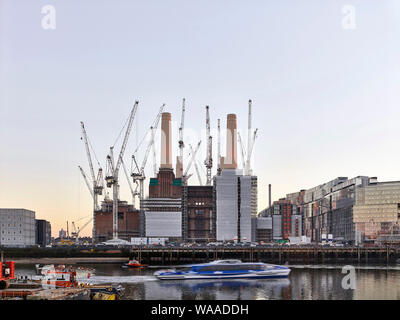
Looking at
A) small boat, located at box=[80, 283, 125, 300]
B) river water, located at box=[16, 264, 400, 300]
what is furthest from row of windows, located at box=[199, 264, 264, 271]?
small boat, located at box=[80, 283, 125, 300]

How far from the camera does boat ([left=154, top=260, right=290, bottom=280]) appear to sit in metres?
97.1

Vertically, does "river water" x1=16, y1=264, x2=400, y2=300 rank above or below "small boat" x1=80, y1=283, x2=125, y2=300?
below

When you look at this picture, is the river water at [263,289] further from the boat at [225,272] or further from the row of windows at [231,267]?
the row of windows at [231,267]

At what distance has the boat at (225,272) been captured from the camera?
97.1 meters

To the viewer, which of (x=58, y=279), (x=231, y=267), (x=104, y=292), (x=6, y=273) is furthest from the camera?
(x=231, y=267)

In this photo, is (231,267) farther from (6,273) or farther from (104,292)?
(6,273)

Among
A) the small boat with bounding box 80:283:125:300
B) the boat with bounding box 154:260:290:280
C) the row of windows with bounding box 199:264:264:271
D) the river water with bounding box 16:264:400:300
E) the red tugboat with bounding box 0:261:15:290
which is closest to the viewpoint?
the small boat with bounding box 80:283:125:300

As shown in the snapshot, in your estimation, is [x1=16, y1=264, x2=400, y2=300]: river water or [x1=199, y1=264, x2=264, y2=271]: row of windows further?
[x1=199, y1=264, x2=264, y2=271]: row of windows

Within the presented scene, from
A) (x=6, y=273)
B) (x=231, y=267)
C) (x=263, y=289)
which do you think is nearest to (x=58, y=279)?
(x=6, y=273)

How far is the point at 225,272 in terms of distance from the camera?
321 feet

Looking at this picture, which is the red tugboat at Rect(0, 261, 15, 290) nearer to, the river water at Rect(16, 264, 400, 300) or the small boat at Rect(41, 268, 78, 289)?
the small boat at Rect(41, 268, 78, 289)

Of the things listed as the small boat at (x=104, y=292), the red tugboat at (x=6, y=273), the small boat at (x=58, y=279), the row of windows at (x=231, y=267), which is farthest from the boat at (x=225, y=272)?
the red tugboat at (x=6, y=273)
